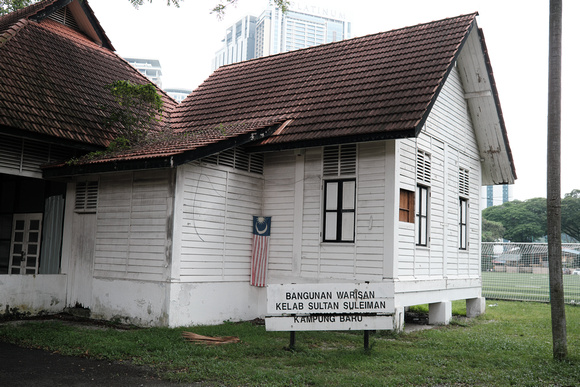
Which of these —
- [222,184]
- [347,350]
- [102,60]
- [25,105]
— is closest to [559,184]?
[347,350]

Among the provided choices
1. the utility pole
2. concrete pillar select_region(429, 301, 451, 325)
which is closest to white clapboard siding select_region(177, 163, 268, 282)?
concrete pillar select_region(429, 301, 451, 325)

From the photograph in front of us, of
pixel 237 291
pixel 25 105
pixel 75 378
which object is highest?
pixel 25 105

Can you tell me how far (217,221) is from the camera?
482 inches

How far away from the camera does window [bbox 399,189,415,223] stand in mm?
12105

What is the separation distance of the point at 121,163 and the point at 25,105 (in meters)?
→ 2.64

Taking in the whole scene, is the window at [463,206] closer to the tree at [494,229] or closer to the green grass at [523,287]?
the green grass at [523,287]

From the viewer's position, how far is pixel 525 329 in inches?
499

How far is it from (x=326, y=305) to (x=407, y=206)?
13.2 ft

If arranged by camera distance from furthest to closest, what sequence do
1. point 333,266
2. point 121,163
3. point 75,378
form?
point 333,266 → point 121,163 → point 75,378

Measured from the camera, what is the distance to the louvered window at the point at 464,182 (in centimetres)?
1546

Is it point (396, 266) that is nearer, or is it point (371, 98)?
point (396, 266)

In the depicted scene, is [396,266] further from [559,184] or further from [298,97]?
[298,97]

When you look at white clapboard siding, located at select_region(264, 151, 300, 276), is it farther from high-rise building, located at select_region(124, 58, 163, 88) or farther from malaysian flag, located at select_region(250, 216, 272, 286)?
high-rise building, located at select_region(124, 58, 163, 88)

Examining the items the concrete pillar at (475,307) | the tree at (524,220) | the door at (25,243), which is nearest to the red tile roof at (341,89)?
the door at (25,243)
